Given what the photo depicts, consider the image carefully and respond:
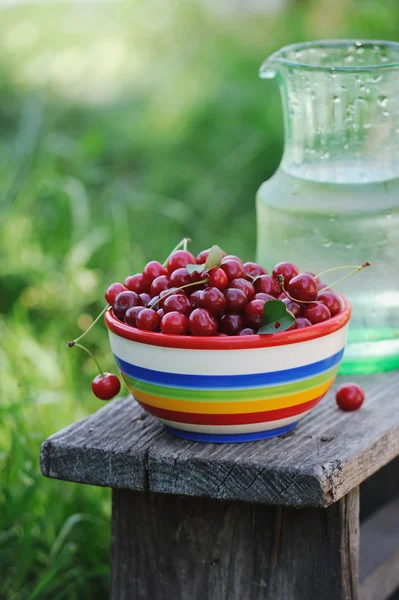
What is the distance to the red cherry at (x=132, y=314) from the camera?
1119mm

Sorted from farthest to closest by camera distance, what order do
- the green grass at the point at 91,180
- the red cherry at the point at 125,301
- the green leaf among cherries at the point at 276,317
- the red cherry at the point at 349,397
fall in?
the green grass at the point at 91,180, the red cherry at the point at 349,397, the red cherry at the point at 125,301, the green leaf among cherries at the point at 276,317

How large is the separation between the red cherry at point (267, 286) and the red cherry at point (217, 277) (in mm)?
56

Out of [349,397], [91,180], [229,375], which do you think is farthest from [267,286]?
[91,180]

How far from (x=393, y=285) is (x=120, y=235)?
1.48 metres

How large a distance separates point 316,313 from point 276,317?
0.09 metres

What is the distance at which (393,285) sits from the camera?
1430 millimetres

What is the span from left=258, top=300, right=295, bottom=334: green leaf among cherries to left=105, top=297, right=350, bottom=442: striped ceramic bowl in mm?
14

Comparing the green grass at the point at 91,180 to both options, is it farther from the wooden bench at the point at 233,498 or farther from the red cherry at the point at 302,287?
the red cherry at the point at 302,287

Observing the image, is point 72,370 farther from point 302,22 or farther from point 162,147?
point 302,22

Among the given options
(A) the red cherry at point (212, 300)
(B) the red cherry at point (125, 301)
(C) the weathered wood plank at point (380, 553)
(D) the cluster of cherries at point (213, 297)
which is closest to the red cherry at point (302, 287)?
(D) the cluster of cherries at point (213, 297)

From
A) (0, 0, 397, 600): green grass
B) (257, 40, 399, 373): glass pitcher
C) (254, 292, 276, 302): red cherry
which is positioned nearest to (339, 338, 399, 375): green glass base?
(257, 40, 399, 373): glass pitcher

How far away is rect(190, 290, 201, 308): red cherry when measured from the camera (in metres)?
1.09

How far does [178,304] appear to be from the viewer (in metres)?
1.08

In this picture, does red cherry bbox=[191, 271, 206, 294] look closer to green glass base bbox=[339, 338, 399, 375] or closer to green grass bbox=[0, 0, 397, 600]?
green glass base bbox=[339, 338, 399, 375]
